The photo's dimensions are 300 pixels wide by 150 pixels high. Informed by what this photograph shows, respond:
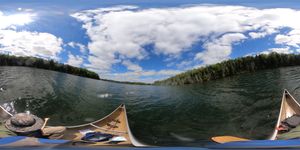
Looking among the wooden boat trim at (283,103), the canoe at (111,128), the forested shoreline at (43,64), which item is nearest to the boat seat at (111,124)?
the canoe at (111,128)

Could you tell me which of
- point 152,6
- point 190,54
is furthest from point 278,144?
point 152,6

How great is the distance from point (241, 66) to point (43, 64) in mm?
1263

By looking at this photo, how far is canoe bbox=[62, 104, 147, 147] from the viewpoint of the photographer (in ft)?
9.32

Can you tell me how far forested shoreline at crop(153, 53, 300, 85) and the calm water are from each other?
37mm

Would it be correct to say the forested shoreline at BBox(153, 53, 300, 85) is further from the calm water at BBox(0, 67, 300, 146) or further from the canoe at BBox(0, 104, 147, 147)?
the canoe at BBox(0, 104, 147, 147)

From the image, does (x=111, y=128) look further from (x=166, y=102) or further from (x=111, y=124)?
(x=166, y=102)

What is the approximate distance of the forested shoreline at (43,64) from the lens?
9.21ft

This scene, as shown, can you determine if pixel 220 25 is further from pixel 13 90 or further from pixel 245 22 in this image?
pixel 13 90

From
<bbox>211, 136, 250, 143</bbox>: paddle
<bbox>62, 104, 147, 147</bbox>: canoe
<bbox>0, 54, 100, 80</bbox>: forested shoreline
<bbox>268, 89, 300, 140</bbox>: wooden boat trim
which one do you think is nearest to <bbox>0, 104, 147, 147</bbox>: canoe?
<bbox>62, 104, 147, 147</bbox>: canoe

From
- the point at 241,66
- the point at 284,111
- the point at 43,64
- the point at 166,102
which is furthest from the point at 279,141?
the point at 43,64

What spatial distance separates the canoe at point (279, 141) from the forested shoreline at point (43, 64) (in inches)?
36.1

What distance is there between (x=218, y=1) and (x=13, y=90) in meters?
1.46

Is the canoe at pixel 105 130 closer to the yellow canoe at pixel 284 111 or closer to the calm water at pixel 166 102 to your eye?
the calm water at pixel 166 102

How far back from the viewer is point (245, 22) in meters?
2.74
